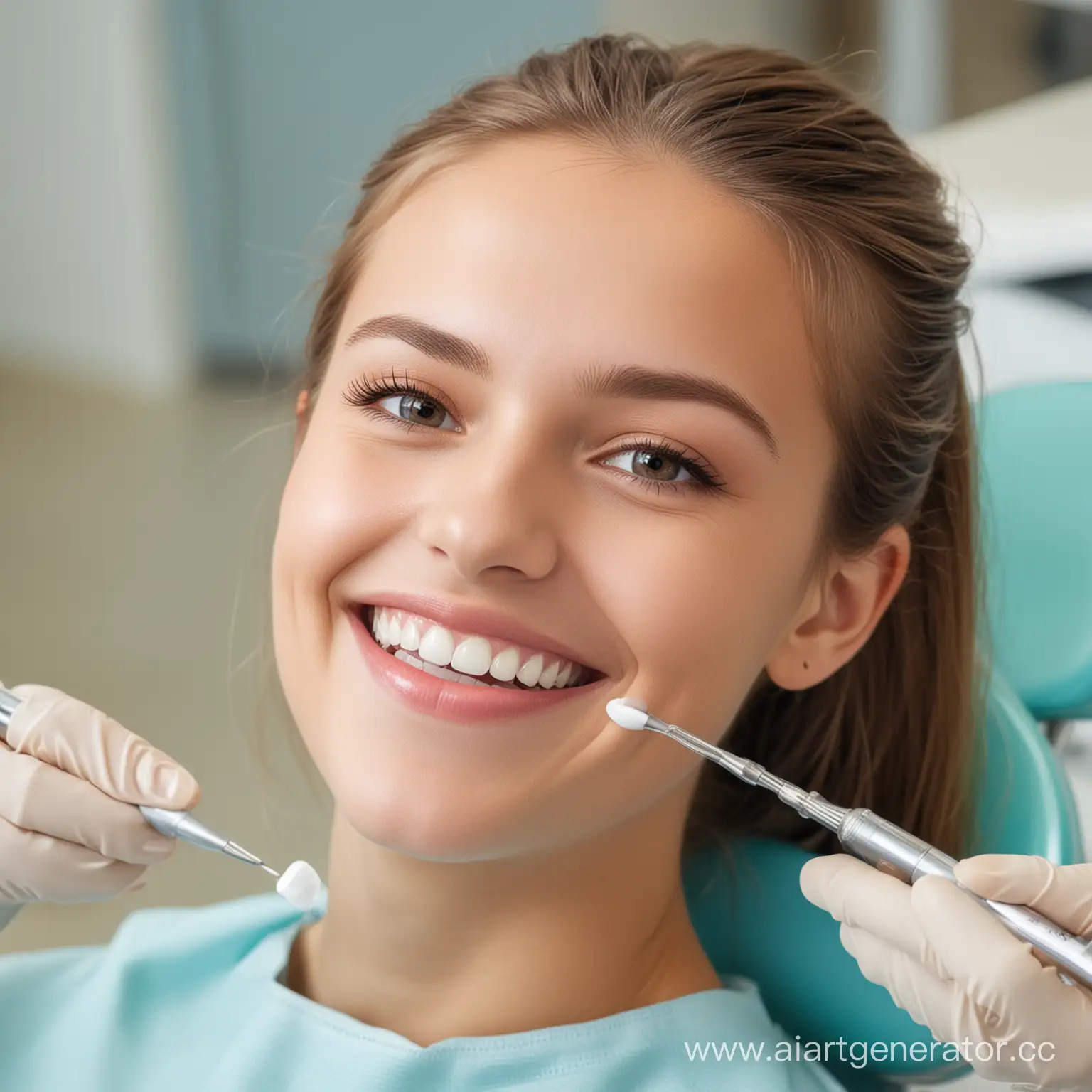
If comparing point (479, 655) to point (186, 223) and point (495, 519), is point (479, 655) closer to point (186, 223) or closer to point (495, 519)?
point (495, 519)

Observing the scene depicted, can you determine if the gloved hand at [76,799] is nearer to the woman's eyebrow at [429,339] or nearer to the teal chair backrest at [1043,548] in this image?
the woman's eyebrow at [429,339]

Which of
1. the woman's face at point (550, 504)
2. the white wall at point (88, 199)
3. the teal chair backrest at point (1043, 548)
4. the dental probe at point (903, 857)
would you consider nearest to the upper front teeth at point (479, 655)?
the woman's face at point (550, 504)

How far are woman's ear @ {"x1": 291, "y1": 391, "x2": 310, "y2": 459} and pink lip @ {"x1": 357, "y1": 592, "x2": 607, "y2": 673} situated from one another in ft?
1.00

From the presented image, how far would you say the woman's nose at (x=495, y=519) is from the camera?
3.25 feet

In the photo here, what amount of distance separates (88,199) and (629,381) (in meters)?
3.43

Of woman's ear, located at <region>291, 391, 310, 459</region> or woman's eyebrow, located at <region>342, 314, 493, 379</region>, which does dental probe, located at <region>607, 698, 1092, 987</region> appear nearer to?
woman's eyebrow, located at <region>342, 314, 493, 379</region>

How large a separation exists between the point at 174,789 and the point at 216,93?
3.31 meters

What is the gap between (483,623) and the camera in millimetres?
1024

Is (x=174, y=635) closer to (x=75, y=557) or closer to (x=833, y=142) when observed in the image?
(x=75, y=557)

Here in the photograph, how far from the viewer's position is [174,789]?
1.06 m

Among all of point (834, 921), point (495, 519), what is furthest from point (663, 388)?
point (834, 921)

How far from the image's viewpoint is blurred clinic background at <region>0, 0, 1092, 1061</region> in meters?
3.21

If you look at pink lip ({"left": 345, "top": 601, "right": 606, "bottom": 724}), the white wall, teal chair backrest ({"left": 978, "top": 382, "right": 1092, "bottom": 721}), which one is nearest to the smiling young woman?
pink lip ({"left": 345, "top": 601, "right": 606, "bottom": 724})

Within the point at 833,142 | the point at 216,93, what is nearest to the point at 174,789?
the point at 833,142
